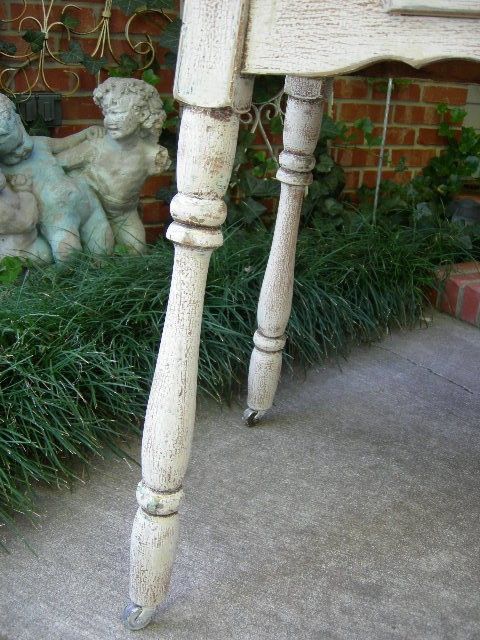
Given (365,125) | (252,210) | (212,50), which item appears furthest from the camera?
(365,125)

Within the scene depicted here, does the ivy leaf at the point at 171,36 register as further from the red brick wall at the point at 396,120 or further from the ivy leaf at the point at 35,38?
the red brick wall at the point at 396,120

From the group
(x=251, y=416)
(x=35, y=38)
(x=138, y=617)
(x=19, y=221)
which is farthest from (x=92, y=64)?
(x=138, y=617)

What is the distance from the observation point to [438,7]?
0.80 metres

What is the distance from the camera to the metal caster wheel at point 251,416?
164 cm

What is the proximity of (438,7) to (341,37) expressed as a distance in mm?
111

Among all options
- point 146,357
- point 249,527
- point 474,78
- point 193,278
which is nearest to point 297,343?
point 146,357

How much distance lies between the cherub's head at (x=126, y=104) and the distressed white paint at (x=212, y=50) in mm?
1088

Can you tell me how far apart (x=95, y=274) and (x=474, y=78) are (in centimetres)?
105

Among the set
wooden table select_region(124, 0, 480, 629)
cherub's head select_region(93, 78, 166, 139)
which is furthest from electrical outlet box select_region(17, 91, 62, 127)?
wooden table select_region(124, 0, 480, 629)

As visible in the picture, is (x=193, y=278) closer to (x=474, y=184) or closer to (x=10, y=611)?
(x=10, y=611)

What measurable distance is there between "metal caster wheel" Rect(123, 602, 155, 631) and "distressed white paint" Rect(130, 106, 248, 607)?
12mm

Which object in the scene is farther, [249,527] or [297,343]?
[297,343]

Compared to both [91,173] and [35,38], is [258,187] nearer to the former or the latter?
[91,173]

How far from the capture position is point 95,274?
1.93 metres
